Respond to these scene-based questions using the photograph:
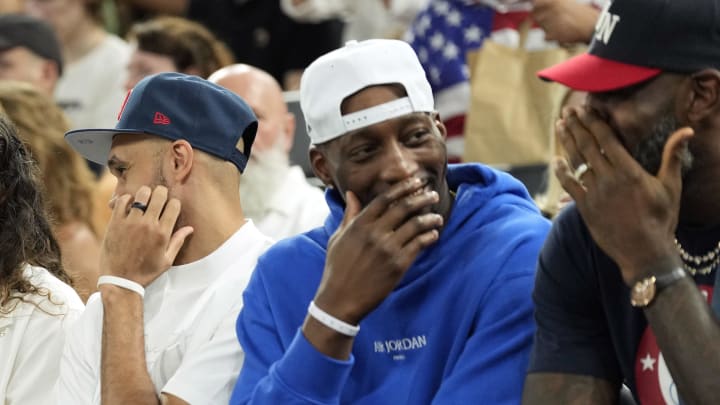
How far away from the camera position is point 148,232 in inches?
147

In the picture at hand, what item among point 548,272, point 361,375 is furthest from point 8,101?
point 548,272

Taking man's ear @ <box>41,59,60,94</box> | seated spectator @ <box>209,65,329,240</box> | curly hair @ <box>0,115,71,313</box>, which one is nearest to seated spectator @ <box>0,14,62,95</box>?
man's ear @ <box>41,59,60,94</box>

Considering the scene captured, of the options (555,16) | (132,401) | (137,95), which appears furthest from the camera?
(555,16)

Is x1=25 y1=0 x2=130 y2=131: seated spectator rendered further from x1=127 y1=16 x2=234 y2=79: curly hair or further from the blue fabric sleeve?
the blue fabric sleeve

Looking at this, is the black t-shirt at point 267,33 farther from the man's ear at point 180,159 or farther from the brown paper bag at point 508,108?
the man's ear at point 180,159

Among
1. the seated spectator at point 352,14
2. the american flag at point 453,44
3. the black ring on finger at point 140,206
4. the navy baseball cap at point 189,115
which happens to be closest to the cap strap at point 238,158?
the navy baseball cap at point 189,115

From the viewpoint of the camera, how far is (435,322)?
10.4 feet

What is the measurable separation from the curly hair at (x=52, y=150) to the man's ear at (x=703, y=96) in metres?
3.46

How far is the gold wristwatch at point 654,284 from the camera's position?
2635 mm

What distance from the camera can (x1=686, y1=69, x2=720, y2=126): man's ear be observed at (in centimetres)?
276

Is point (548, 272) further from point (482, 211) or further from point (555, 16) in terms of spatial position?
point (555, 16)

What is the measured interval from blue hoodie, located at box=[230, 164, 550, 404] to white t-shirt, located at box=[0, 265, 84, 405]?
2.50ft

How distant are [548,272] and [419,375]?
0.42m

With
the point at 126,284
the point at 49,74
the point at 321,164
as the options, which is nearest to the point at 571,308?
the point at 321,164
